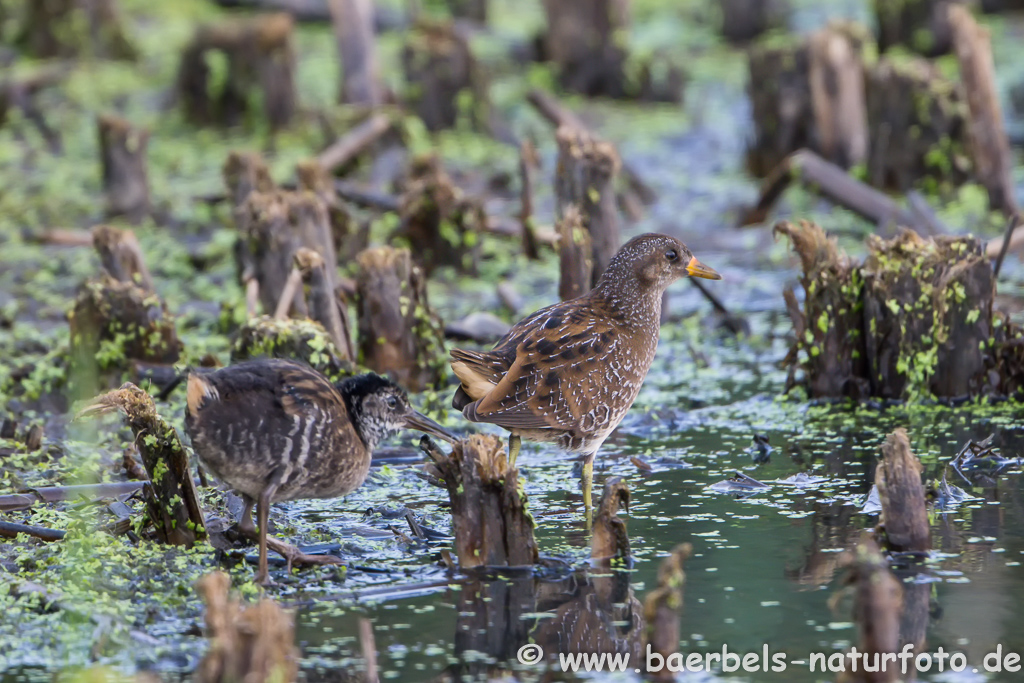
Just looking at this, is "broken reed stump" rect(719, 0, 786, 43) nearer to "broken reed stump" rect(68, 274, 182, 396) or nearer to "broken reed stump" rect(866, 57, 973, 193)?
"broken reed stump" rect(866, 57, 973, 193)

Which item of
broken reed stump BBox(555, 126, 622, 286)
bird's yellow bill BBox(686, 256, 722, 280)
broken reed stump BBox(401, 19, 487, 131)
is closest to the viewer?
bird's yellow bill BBox(686, 256, 722, 280)

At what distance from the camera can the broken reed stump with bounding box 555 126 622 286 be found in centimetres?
863

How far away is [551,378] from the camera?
19.4 feet

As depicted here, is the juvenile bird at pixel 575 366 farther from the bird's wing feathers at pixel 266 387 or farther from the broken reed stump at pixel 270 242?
the broken reed stump at pixel 270 242

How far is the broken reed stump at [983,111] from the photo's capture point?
1006cm

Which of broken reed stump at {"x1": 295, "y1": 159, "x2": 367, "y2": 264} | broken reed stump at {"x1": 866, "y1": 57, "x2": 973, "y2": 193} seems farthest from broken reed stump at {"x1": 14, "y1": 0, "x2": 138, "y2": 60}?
broken reed stump at {"x1": 866, "y1": 57, "x2": 973, "y2": 193}

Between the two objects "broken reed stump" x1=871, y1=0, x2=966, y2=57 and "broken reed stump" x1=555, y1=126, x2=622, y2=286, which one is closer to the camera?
"broken reed stump" x1=555, y1=126, x2=622, y2=286

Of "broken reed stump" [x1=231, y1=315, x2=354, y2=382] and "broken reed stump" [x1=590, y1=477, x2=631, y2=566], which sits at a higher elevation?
"broken reed stump" [x1=231, y1=315, x2=354, y2=382]

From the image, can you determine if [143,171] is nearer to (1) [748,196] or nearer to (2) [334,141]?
(2) [334,141]

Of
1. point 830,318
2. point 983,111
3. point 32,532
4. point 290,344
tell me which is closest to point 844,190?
point 983,111

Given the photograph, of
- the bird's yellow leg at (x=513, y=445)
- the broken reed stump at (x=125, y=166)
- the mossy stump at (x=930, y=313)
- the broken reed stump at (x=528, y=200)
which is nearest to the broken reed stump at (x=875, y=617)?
the bird's yellow leg at (x=513, y=445)

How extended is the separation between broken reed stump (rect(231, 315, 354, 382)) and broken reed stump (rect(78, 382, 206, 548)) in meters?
1.83

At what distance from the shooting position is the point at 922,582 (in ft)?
16.6

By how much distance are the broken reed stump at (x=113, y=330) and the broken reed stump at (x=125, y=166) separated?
376 centimetres
